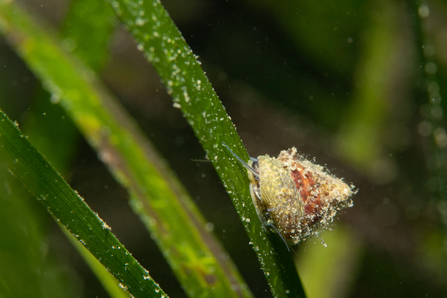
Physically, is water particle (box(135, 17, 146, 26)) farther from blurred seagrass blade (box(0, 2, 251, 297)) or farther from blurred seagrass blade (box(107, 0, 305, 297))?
blurred seagrass blade (box(0, 2, 251, 297))

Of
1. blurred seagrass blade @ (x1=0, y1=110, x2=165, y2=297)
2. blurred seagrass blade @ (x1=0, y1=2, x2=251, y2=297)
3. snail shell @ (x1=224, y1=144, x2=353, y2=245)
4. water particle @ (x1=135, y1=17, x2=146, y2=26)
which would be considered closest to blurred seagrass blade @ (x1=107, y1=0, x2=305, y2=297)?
water particle @ (x1=135, y1=17, x2=146, y2=26)

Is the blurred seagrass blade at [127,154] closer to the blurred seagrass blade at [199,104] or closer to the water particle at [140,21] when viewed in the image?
the blurred seagrass blade at [199,104]

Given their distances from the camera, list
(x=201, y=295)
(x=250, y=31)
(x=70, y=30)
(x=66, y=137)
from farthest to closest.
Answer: (x=250, y=31) < (x=66, y=137) < (x=70, y=30) < (x=201, y=295)

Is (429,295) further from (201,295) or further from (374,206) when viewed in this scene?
(201,295)

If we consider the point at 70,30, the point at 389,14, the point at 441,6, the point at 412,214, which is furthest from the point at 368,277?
the point at 70,30

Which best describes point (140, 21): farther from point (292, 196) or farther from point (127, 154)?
point (292, 196)

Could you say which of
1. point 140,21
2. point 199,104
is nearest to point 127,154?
point 199,104

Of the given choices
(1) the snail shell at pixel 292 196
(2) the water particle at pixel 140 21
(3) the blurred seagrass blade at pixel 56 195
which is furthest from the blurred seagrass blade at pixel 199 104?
(3) the blurred seagrass blade at pixel 56 195
